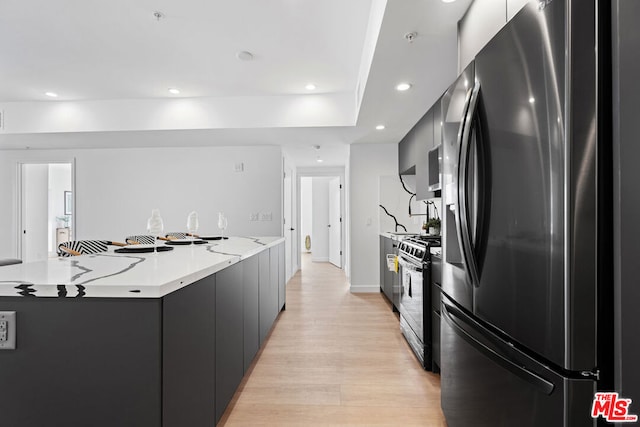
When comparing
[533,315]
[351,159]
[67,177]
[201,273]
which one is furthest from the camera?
[67,177]

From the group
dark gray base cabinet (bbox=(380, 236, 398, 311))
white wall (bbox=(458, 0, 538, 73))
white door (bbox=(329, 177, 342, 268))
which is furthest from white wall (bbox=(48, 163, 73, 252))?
white wall (bbox=(458, 0, 538, 73))

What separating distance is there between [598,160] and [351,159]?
4.18 m

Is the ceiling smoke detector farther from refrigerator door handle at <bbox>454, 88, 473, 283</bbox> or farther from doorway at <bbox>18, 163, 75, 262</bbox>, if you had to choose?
doorway at <bbox>18, 163, 75, 262</bbox>

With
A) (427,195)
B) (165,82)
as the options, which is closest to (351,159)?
(427,195)

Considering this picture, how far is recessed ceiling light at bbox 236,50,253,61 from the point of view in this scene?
2888 mm

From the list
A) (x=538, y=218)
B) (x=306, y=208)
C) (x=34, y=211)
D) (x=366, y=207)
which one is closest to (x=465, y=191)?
(x=538, y=218)

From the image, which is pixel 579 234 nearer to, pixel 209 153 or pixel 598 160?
pixel 598 160

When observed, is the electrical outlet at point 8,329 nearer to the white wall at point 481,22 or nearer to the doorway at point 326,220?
the white wall at point 481,22

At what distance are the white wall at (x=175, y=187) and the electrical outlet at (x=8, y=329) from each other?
3.93m

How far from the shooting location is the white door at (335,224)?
7.12 meters

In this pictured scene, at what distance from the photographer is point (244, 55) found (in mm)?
2932

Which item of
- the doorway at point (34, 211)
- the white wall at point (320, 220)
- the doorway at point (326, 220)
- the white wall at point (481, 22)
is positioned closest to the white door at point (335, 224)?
the doorway at point (326, 220)

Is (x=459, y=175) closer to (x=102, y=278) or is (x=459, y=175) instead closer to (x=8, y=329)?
(x=102, y=278)

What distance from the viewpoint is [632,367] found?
736 millimetres
